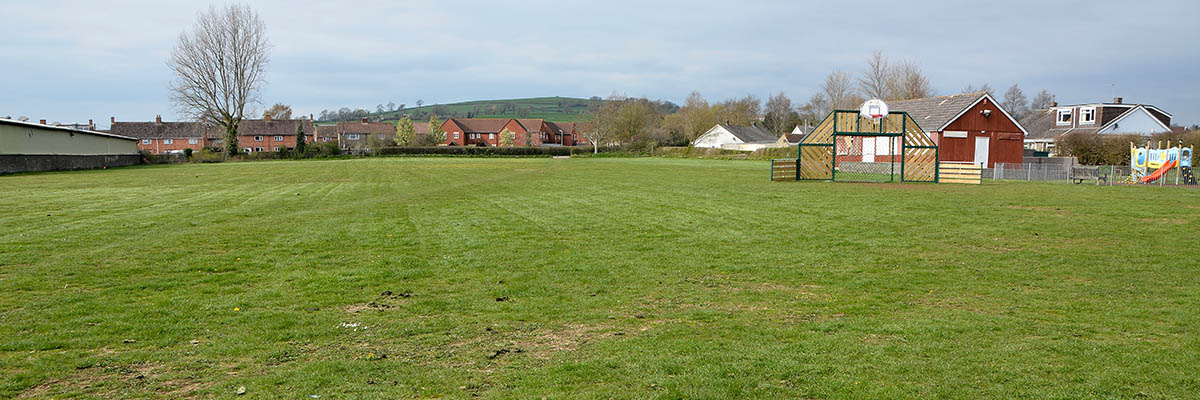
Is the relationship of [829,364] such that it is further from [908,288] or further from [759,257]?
[759,257]

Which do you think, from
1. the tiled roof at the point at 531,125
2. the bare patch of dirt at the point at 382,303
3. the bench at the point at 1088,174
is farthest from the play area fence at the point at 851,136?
the tiled roof at the point at 531,125

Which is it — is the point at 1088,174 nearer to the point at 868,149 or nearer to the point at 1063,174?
the point at 1063,174

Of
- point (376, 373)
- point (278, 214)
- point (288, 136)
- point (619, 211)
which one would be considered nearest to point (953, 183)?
point (619, 211)

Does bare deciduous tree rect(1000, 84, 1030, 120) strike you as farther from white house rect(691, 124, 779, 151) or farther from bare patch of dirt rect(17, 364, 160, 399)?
bare patch of dirt rect(17, 364, 160, 399)

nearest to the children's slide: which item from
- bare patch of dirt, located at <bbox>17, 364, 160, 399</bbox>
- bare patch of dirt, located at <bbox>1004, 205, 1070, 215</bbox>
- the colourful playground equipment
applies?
the colourful playground equipment

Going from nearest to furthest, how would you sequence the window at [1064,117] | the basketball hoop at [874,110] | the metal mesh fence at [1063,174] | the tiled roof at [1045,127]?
the metal mesh fence at [1063,174] < the basketball hoop at [874,110] < the tiled roof at [1045,127] < the window at [1064,117]

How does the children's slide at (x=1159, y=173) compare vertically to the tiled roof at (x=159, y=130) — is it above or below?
below

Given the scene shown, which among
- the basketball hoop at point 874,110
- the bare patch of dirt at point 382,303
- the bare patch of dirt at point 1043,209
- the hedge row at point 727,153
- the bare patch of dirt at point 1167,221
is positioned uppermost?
the basketball hoop at point 874,110

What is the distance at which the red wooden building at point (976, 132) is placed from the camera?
43.7 metres

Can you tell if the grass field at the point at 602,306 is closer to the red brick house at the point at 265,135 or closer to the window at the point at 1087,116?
the window at the point at 1087,116

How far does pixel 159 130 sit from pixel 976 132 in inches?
4696

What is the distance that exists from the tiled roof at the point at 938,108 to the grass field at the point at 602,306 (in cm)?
3130

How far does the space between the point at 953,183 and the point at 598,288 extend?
2664cm

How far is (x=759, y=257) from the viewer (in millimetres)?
10445
